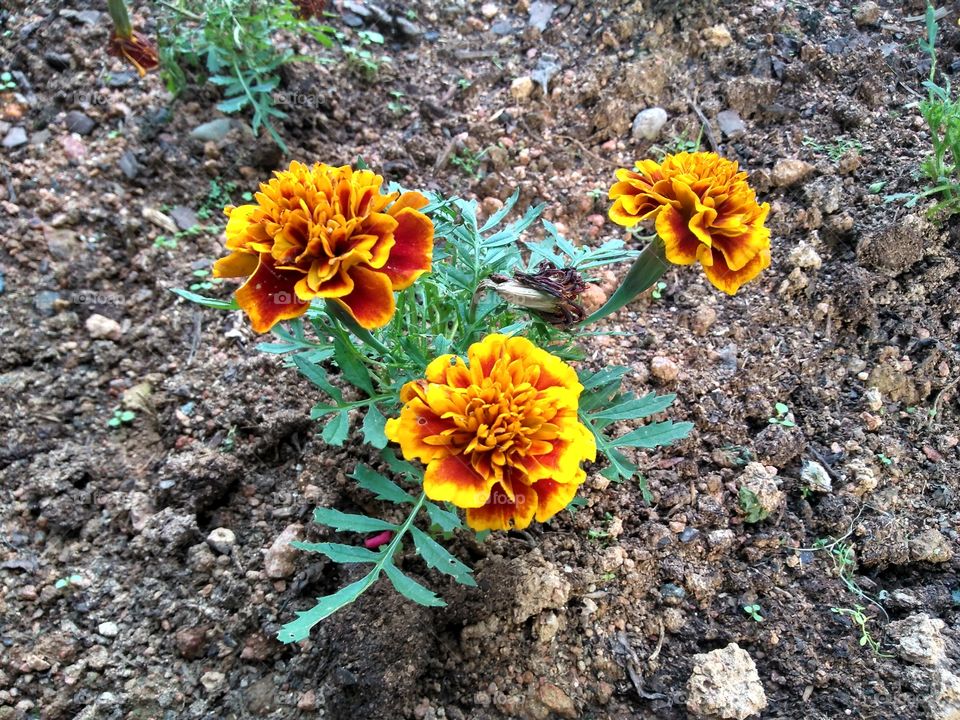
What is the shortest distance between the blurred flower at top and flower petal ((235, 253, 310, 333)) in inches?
77.6

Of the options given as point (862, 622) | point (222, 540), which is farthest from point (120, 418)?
point (862, 622)

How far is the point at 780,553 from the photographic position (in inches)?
74.5

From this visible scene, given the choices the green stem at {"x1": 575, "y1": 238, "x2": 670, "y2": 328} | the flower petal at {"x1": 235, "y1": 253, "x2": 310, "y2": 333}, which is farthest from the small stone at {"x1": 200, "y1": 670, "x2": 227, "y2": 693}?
the green stem at {"x1": 575, "y1": 238, "x2": 670, "y2": 328}

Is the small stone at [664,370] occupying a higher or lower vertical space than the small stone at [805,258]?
lower

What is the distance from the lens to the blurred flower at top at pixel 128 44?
101 inches

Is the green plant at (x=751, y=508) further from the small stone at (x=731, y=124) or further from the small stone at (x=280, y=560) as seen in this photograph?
the small stone at (x=731, y=124)

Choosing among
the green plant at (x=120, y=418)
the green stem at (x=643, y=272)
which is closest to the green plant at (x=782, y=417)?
the green stem at (x=643, y=272)

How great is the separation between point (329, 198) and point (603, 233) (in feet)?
5.31

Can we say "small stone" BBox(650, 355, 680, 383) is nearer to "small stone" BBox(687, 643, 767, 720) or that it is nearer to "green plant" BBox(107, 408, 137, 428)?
"small stone" BBox(687, 643, 767, 720)

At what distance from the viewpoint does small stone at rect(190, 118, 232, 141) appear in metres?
2.79

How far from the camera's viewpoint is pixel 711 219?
1300 millimetres

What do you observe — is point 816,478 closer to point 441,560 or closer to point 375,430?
point 441,560

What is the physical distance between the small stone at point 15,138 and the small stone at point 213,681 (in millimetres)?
2207

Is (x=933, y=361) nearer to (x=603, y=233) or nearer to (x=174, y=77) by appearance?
(x=603, y=233)
